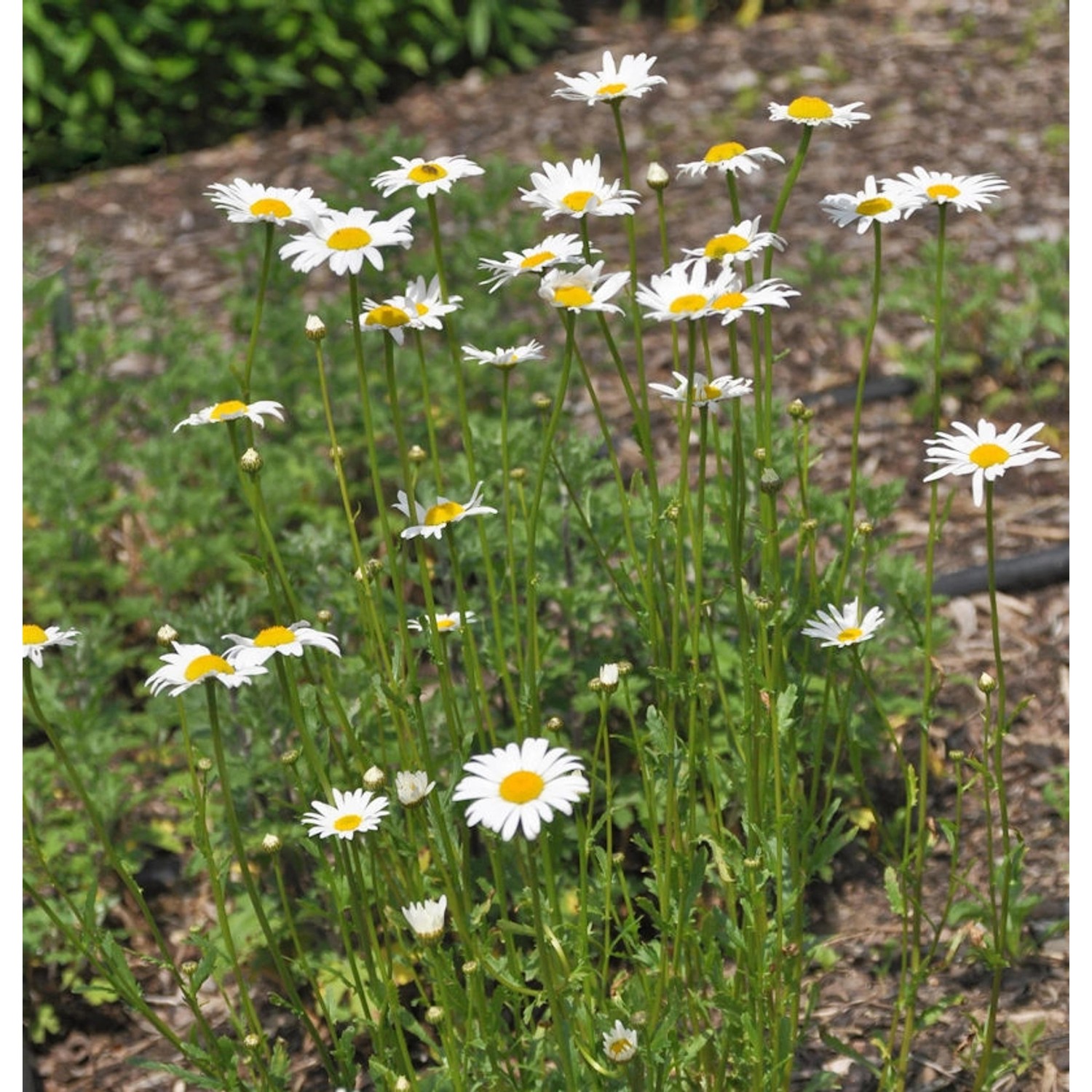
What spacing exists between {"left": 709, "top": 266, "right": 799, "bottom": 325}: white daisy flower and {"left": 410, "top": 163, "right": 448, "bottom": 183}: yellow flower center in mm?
367

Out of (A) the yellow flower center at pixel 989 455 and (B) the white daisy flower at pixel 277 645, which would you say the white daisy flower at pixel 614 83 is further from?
(B) the white daisy flower at pixel 277 645

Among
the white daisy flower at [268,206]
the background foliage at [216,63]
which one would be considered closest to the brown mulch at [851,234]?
the background foliage at [216,63]

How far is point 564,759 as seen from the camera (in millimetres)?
1560

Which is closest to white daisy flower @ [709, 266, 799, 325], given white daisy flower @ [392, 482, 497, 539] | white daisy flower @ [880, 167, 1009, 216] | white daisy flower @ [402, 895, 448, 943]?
white daisy flower @ [880, 167, 1009, 216]

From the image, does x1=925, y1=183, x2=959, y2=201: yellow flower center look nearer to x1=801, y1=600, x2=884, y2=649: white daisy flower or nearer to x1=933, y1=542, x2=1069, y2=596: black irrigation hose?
x1=801, y1=600, x2=884, y2=649: white daisy flower

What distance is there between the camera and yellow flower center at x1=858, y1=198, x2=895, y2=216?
1.89 m

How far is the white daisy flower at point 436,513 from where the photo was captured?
1816mm

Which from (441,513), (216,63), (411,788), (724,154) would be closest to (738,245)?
(724,154)

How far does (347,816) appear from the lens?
179 centimetres

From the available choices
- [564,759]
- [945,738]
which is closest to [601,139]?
→ [945,738]

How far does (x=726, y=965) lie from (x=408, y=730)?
0.83m

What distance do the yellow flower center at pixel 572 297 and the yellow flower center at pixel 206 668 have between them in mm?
544

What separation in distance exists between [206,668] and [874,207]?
97cm

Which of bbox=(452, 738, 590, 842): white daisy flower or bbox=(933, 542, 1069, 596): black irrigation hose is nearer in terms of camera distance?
bbox=(452, 738, 590, 842): white daisy flower
